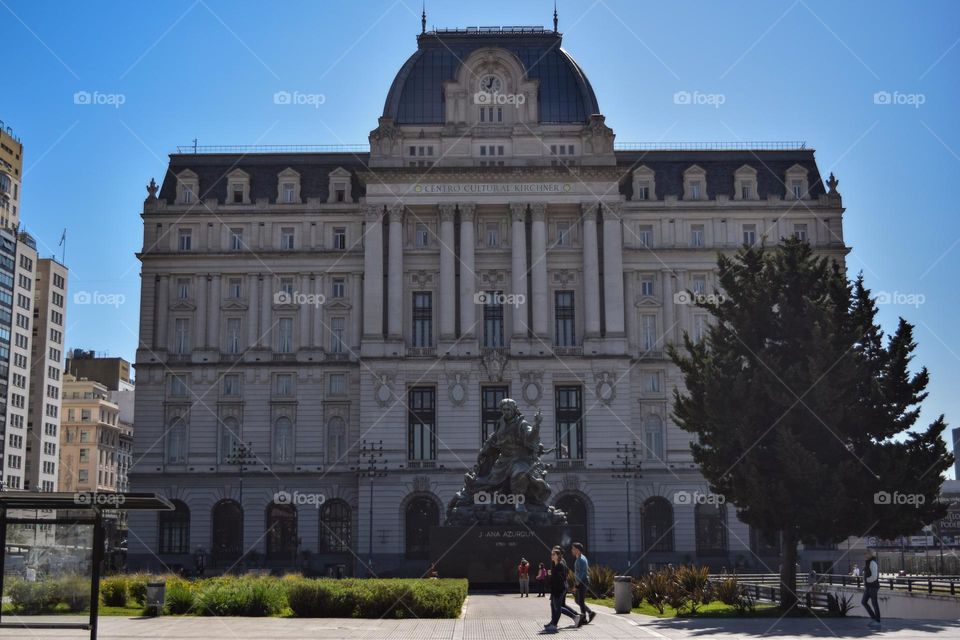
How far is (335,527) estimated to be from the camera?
86000 millimetres

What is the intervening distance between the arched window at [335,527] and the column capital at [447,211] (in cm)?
2321

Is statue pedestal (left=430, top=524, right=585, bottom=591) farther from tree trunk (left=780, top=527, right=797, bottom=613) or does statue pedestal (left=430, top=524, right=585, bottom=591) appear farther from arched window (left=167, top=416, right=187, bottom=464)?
arched window (left=167, top=416, right=187, bottom=464)

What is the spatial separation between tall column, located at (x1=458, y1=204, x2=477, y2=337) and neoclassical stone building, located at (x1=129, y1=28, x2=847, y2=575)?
179 millimetres

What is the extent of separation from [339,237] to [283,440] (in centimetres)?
1704

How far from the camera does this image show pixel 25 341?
120375 mm

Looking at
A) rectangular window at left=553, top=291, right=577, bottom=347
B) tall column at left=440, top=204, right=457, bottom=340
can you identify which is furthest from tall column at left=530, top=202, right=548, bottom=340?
tall column at left=440, top=204, right=457, bottom=340

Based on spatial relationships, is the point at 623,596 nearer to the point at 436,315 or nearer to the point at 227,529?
the point at 436,315

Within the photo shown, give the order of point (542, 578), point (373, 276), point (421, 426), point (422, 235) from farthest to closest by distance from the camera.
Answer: point (422, 235) → point (373, 276) → point (421, 426) → point (542, 578)

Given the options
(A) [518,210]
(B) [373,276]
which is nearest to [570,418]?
(A) [518,210]

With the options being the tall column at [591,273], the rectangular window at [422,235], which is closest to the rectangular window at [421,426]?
the rectangular window at [422,235]

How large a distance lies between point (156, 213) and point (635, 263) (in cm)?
3900

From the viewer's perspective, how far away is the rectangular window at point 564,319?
3430 inches

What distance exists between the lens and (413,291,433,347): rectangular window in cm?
8750

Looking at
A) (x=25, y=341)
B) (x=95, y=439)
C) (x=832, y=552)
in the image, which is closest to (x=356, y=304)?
(x=832, y=552)
